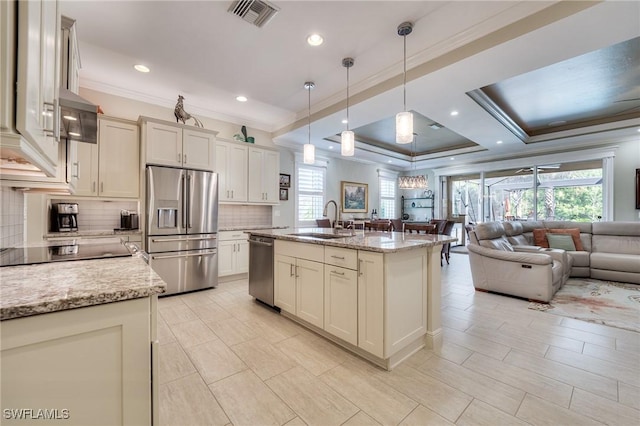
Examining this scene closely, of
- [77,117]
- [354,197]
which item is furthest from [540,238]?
[77,117]

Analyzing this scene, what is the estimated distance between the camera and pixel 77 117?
156cm

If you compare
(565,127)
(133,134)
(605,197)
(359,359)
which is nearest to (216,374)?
(359,359)

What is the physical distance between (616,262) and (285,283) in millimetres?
5274

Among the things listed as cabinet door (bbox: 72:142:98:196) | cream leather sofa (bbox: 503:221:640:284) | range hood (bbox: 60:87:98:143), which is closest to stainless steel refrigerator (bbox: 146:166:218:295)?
cabinet door (bbox: 72:142:98:196)

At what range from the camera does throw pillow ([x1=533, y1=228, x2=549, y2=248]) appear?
4887mm

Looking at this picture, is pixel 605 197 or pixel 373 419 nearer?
pixel 373 419

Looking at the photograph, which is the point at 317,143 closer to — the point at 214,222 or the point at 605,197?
the point at 214,222

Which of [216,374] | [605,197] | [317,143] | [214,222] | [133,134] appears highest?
[317,143]

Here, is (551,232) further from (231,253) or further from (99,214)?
(99,214)

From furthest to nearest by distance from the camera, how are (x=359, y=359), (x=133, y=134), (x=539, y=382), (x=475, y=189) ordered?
(x=475, y=189)
(x=133, y=134)
(x=359, y=359)
(x=539, y=382)

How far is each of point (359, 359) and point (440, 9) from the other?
302 cm

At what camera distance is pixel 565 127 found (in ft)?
17.7

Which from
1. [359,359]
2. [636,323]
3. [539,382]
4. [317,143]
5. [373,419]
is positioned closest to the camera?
[373,419]

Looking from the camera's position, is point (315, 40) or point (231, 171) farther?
point (231, 171)
